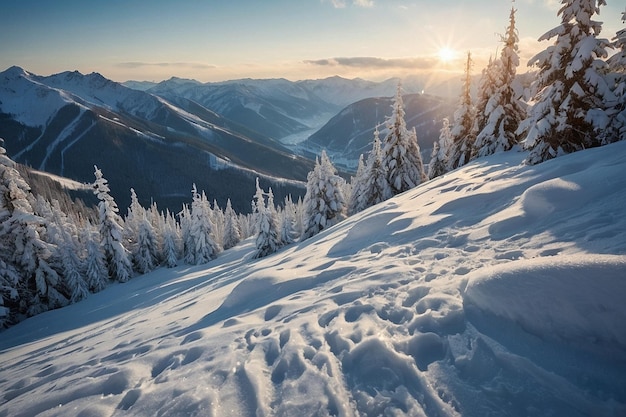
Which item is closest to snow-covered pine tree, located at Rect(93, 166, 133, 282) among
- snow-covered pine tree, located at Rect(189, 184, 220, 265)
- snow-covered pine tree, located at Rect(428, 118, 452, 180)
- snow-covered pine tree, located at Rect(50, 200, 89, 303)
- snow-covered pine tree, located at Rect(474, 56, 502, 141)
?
snow-covered pine tree, located at Rect(50, 200, 89, 303)

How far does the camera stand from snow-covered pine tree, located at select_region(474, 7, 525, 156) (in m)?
21.7

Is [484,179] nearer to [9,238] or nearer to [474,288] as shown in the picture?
[474,288]

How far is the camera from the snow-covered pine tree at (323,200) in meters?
28.9

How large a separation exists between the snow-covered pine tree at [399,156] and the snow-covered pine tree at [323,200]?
489cm

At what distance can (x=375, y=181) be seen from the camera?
29.0 meters

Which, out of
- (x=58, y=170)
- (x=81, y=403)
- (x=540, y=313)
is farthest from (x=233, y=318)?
(x=58, y=170)

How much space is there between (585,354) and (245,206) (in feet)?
509

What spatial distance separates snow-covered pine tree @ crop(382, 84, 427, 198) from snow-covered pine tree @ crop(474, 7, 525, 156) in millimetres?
6102

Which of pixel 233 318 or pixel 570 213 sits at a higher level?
pixel 570 213

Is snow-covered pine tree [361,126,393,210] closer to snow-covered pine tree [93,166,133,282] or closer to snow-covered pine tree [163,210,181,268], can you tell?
snow-covered pine tree [93,166,133,282]

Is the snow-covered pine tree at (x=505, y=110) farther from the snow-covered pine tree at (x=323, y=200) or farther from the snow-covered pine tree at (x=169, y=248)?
the snow-covered pine tree at (x=169, y=248)

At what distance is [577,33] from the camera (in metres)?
13.5

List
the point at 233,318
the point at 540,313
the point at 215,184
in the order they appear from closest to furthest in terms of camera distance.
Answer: the point at 540,313 < the point at 233,318 < the point at 215,184

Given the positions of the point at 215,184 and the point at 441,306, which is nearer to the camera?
the point at 441,306
